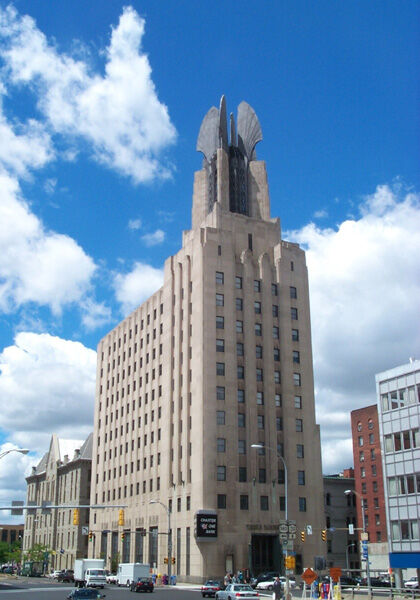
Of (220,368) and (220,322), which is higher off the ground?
(220,322)

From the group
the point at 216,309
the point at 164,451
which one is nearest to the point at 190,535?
the point at 164,451

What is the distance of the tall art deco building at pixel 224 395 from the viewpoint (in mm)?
78812

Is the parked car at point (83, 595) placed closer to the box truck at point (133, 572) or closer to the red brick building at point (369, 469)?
the box truck at point (133, 572)

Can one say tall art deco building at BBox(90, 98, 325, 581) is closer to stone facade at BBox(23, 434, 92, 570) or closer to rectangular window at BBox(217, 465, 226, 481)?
rectangular window at BBox(217, 465, 226, 481)

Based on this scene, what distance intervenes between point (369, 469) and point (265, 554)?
3466cm

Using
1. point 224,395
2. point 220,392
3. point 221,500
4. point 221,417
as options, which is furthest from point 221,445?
point 220,392

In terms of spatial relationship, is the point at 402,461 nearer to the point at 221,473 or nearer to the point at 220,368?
the point at 221,473

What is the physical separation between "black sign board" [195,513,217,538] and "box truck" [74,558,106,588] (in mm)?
11321

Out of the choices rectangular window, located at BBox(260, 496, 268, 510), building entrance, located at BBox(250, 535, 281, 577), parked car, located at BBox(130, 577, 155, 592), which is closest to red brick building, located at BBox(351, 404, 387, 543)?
building entrance, located at BBox(250, 535, 281, 577)

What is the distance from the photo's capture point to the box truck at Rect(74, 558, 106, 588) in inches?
2725

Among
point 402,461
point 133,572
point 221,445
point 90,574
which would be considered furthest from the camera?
point 221,445

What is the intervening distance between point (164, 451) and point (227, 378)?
1477 centimetres

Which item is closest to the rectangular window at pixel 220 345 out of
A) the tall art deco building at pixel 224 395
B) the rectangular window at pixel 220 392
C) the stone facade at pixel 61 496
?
the tall art deco building at pixel 224 395

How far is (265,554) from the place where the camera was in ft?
259
